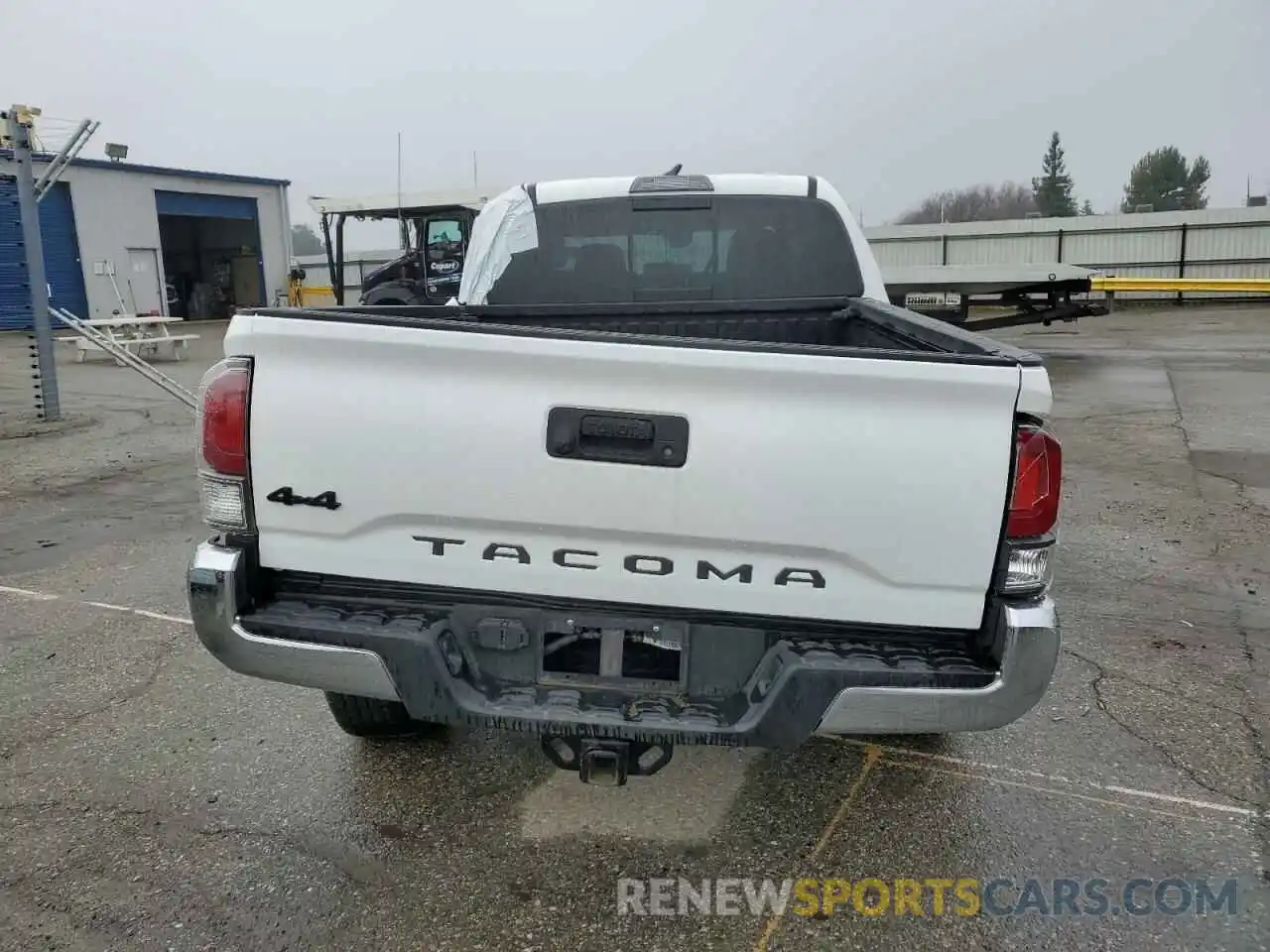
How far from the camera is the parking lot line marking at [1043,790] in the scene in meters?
3.04

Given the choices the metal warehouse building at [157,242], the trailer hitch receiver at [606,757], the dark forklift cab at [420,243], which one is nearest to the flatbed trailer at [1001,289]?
the dark forklift cab at [420,243]

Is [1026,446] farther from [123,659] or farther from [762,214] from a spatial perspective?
[123,659]

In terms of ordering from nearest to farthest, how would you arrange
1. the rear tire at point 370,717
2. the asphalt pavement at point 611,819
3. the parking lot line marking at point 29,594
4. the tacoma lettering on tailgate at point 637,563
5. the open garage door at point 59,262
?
1. the tacoma lettering on tailgate at point 637,563
2. the asphalt pavement at point 611,819
3. the rear tire at point 370,717
4. the parking lot line marking at point 29,594
5. the open garage door at point 59,262

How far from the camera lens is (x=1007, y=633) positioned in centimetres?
232

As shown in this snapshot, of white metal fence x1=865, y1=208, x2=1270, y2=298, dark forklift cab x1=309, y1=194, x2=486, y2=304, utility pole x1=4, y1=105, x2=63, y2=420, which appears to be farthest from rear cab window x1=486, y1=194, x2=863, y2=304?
white metal fence x1=865, y1=208, x2=1270, y2=298

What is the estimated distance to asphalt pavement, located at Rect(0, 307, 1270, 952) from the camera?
2.54 m

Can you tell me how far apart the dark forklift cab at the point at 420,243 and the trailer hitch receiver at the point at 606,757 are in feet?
49.6

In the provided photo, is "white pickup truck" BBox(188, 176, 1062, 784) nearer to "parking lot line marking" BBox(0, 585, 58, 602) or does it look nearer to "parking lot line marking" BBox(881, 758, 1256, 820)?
"parking lot line marking" BBox(881, 758, 1256, 820)

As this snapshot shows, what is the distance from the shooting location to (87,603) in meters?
4.98

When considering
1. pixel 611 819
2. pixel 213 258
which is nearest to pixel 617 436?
pixel 611 819

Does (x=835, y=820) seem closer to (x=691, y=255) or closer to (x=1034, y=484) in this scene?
(x=1034, y=484)

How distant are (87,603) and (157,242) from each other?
28.8 meters

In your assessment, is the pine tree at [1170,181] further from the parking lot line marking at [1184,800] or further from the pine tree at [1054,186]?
the parking lot line marking at [1184,800]

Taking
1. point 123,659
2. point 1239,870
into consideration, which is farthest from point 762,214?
point 123,659
